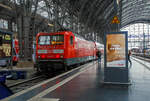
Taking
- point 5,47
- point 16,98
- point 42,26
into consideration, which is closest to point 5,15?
point 42,26

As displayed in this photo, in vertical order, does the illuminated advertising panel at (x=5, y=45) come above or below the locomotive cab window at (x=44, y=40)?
below

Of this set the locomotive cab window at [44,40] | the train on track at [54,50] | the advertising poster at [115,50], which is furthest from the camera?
the locomotive cab window at [44,40]

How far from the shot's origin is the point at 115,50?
29.3 ft

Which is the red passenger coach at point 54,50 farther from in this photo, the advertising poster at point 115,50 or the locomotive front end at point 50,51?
the advertising poster at point 115,50

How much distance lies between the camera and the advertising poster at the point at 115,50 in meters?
A: 8.86

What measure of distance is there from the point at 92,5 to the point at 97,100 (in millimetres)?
40854

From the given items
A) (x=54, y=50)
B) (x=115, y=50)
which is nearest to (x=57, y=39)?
(x=54, y=50)

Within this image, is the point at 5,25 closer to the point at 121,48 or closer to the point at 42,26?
the point at 42,26

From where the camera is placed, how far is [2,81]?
7.32 meters

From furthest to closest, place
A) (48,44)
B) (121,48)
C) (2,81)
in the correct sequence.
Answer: (48,44) < (121,48) < (2,81)

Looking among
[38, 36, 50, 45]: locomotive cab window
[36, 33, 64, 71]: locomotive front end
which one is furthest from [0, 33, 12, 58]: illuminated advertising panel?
[38, 36, 50, 45]: locomotive cab window

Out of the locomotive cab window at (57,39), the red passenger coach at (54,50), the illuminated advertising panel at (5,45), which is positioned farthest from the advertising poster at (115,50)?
the locomotive cab window at (57,39)

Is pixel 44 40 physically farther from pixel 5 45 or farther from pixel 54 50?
pixel 5 45

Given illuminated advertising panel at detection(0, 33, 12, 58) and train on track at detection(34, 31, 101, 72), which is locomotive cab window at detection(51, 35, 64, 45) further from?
illuminated advertising panel at detection(0, 33, 12, 58)
